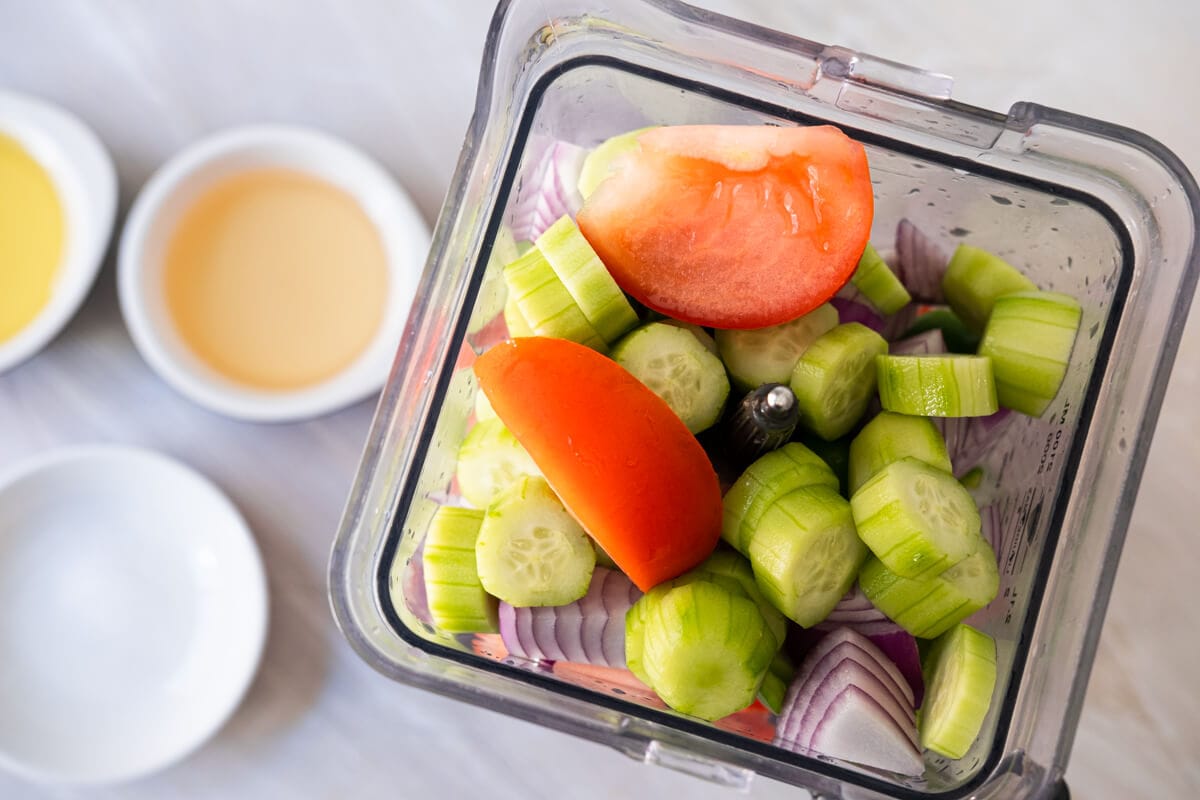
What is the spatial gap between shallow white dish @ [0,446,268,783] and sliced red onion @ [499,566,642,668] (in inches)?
15.6

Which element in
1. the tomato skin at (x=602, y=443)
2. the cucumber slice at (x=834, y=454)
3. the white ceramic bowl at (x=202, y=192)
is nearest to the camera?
the tomato skin at (x=602, y=443)

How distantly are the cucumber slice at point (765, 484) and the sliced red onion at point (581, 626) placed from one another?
0.27 ft

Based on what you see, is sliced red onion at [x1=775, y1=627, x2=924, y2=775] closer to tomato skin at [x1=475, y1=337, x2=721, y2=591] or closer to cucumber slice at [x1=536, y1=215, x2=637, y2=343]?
tomato skin at [x1=475, y1=337, x2=721, y2=591]

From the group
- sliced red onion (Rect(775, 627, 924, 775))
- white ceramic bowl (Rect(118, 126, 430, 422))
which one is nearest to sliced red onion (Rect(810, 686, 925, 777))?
sliced red onion (Rect(775, 627, 924, 775))

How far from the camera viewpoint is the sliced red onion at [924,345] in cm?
68

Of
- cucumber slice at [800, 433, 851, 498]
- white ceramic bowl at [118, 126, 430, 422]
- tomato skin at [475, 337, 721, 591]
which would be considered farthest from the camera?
white ceramic bowl at [118, 126, 430, 422]

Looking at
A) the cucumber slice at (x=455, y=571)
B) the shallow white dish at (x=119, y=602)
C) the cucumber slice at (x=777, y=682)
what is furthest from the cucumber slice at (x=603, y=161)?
the shallow white dish at (x=119, y=602)

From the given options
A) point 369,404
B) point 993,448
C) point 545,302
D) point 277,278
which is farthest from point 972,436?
point 277,278

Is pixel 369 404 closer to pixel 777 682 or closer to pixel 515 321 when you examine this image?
pixel 515 321

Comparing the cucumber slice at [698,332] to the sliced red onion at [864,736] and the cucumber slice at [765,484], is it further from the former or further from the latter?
the sliced red onion at [864,736]

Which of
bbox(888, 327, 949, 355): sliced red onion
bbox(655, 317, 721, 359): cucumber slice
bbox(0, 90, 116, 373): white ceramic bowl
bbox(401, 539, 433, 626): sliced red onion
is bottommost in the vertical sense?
bbox(0, 90, 116, 373): white ceramic bowl

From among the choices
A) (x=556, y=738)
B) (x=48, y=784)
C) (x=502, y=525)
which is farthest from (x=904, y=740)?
(x=48, y=784)

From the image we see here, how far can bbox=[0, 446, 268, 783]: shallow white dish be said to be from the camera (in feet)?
2.99

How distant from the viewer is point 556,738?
0.92 metres
